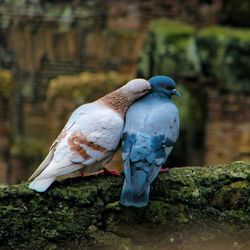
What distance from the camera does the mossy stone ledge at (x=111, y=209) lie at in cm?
469

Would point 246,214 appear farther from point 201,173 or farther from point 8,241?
point 8,241

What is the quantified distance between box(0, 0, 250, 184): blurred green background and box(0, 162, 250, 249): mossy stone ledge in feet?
12.7

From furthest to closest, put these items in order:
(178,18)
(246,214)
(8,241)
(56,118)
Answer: (178,18) → (56,118) → (246,214) → (8,241)

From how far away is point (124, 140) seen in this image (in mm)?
4852

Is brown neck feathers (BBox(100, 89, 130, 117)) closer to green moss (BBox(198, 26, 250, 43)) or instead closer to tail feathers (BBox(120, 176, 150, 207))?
tail feathers (BBox(120, 176, 150, 207))

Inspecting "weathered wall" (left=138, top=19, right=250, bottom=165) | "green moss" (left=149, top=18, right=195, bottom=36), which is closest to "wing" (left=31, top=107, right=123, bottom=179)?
"weathered wall" (left=138, top=19, right=250, bottom=165)

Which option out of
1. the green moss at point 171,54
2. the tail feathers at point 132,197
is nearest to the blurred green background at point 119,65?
the green moss at point 171,54

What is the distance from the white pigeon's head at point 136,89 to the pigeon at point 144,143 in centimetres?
4

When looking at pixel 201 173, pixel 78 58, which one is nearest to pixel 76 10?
pixel 78 58

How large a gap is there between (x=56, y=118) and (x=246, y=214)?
14.2 ft

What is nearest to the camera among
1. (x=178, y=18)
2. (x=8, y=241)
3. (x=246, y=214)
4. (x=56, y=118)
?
(x=8, y=241)

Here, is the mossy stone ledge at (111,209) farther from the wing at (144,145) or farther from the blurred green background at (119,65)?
the blurred green background at (119,65)

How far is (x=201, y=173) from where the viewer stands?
504cm

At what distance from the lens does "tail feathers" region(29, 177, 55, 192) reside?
471 cm
